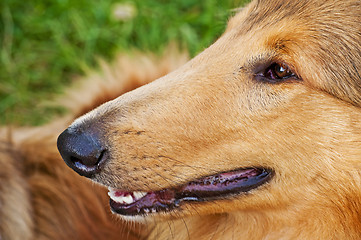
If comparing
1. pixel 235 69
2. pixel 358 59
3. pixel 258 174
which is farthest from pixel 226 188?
pixel 358 59

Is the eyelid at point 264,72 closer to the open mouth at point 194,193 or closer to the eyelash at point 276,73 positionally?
the eyelash at point 276,73

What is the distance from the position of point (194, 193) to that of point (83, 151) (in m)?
0.60

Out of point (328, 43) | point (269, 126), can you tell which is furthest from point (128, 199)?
point (328, 43)

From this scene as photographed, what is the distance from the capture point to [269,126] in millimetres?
2395

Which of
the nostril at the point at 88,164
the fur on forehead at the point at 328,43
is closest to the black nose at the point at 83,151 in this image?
the nostril at the point at 88,164

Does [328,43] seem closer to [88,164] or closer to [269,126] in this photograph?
[269,126]

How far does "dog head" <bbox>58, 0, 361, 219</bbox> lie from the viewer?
2.35 m

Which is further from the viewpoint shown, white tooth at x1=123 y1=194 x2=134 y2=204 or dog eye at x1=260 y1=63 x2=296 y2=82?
white tooth at x1=123 y1=194 x2=134 y2=204

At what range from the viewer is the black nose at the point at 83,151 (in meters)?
2.35

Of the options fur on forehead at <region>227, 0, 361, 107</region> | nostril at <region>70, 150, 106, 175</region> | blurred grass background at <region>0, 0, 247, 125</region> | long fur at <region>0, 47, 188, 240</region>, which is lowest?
long fur at <region>0, 47, 188, 240</region>

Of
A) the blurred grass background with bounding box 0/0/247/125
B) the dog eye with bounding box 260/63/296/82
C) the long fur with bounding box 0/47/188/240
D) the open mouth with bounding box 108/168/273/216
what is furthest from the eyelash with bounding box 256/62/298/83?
the blurred grass background with bounding box 0/0/247/125

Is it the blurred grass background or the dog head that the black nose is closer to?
the dog head

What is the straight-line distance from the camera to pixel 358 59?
2363 mm

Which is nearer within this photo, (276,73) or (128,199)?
(276,73)
